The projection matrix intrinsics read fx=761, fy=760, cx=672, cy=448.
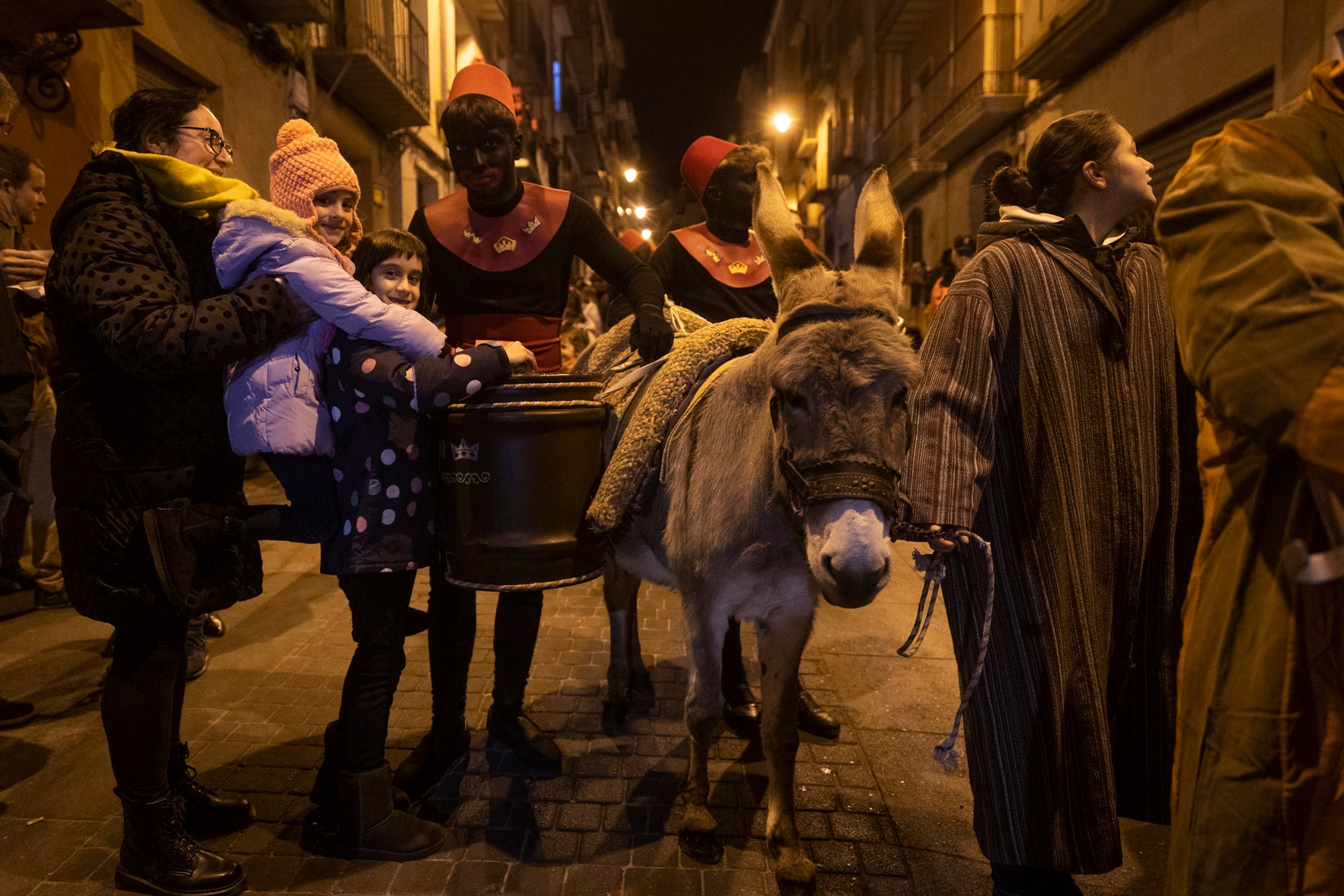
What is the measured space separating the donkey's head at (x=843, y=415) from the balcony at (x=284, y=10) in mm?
9159

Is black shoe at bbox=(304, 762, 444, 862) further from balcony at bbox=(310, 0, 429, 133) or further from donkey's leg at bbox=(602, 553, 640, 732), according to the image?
balcony at bbox=(310, 0, 429, 133)

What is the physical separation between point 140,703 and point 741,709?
2334 mm

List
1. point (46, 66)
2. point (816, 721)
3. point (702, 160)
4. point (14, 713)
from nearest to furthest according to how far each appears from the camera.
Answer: point (14, 713) → point (816, 721) → point (702, 160) → point (46, 66)

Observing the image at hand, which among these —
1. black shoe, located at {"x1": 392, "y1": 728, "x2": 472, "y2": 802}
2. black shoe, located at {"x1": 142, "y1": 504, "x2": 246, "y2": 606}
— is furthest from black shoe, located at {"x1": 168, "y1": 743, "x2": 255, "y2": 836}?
black shoe, located at {"x1": 142, "y1": 504, "x2": 246, "y2": 606}

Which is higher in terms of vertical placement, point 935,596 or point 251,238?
point 251,238

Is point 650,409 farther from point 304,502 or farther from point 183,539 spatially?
point 183,539

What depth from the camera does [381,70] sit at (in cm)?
1056

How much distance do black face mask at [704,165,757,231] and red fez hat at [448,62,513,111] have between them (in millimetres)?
1112

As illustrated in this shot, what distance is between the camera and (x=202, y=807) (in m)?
2.60

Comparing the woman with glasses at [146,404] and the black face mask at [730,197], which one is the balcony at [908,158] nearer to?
the black face mask at [730,197]

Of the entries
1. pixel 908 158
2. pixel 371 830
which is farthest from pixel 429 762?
pixel 908 158

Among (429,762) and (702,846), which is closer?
(702,846)

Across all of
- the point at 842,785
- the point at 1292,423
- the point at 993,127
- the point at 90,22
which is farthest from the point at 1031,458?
the point at 993,127

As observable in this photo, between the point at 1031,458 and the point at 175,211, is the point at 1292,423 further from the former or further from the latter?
the point at 175,211
